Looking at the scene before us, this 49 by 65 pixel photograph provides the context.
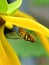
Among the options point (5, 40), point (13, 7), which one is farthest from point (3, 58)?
point (13, 7)

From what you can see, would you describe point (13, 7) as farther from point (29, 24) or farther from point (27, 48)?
point (27, 48)

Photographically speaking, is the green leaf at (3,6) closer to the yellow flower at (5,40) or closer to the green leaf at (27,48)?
the yellow flower at (5,40)

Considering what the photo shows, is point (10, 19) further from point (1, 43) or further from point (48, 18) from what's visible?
point (48, 18)

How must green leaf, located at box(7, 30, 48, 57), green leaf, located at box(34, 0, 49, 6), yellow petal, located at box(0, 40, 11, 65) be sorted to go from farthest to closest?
1. green leaf, located at box(34, 0, 49, 6)
2. green leaf, located at box(7, 30, 48, 57)
3. yellow petal, located at box(0, 40, 11, 65)

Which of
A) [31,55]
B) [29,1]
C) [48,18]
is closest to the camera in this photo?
[31,55]

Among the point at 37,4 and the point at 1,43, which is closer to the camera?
the point at 1,43

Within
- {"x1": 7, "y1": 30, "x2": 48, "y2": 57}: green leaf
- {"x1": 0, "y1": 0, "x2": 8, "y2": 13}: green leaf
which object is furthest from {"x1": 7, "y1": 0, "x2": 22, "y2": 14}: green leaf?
{"x1": 7, "y1": 30, "x2": 48, "y2": 57}: green leaf

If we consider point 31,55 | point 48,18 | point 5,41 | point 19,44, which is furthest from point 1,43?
point 48,18

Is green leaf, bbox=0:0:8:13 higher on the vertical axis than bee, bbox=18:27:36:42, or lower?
higher

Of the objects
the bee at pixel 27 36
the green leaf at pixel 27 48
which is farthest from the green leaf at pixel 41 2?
the bee at pixel 27 36

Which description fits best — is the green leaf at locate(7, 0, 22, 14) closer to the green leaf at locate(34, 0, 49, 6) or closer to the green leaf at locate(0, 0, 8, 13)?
the green leaf at locate(0, 0, 8, 13)

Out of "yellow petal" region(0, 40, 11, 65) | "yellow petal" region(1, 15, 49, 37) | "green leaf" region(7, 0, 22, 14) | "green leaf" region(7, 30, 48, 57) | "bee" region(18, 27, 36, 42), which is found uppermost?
"green leaf" region(7, 0, 22, 14)
